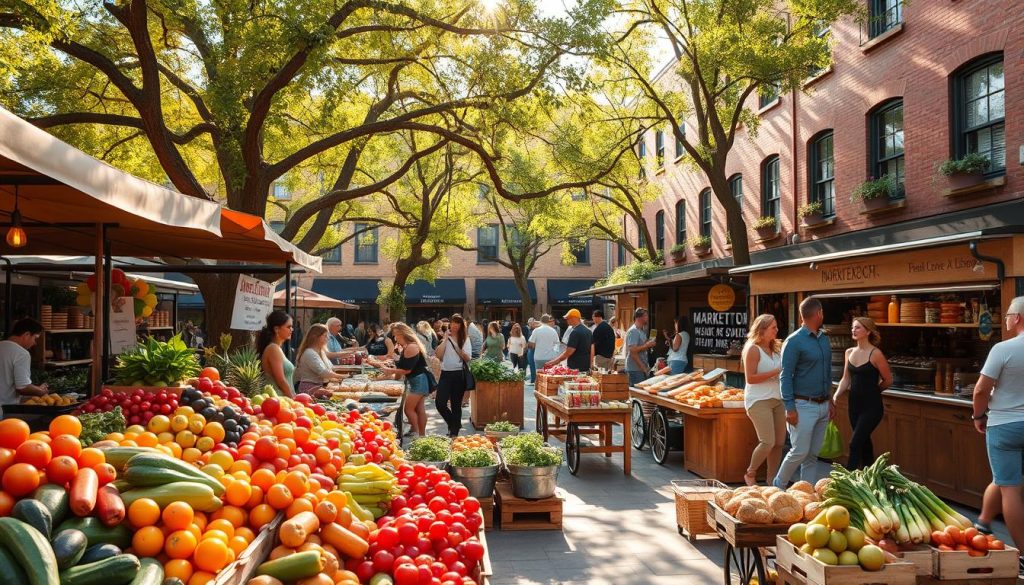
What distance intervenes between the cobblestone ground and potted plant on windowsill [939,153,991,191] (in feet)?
17.6

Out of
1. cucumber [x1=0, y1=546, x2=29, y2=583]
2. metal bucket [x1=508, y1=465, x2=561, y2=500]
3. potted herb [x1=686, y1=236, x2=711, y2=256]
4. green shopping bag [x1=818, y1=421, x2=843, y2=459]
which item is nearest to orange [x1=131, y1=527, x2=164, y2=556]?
cucumber [x1=0, y1=546, x2=29, y2=583]

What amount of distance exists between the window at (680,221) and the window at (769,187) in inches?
219

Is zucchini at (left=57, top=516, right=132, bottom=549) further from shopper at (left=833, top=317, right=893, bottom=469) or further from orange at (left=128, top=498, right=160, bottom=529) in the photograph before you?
shopper at (left=833, top=317, right=893, bottom=469)

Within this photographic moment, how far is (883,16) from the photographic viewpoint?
13141 millimetres

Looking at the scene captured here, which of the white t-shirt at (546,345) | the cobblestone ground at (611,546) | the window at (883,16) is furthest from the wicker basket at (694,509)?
the window at (883,16)

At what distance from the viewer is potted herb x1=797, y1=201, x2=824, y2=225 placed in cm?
1520

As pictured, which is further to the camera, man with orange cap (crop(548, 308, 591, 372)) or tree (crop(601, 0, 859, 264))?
man with orange cap (crop(548, 308, 591, 372))

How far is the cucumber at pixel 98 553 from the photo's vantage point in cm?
264

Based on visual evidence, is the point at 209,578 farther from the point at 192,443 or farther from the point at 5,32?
the point at 5,32

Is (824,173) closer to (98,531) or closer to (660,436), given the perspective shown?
(660,436)

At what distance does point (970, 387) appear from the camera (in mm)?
8367

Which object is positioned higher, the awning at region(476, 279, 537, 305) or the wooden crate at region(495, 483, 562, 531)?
the awning at region(476, 279, 537, 305)

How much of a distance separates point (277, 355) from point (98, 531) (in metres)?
4.81

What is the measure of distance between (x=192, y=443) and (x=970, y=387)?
27.1ft
